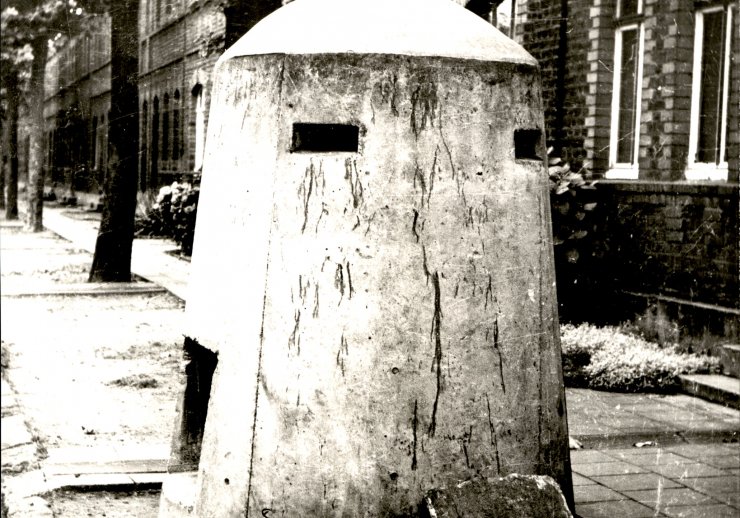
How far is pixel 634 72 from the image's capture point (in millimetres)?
9844

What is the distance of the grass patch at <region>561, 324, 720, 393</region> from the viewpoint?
7.55 m

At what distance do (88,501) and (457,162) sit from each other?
8.14 feet

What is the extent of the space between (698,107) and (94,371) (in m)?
5.51

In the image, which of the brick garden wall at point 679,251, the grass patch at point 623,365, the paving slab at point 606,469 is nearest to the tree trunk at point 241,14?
the grass patch at point 623,365

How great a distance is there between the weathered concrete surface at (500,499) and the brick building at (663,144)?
5.27 metres

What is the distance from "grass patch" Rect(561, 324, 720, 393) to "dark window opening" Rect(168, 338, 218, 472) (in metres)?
4.37

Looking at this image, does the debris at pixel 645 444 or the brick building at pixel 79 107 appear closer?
the debris at pixel 645 444

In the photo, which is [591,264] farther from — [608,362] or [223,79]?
[223,79]

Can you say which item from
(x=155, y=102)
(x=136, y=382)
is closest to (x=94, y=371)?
(x=136, y=382)

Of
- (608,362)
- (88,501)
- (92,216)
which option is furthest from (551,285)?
(92,216)

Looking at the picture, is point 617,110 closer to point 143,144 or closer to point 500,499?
point 500,499

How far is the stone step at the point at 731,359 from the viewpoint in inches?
299

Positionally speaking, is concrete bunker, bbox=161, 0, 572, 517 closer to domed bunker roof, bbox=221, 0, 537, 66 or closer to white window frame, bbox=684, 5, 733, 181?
domed bunker roof, bbox=221, 0, 537, 66

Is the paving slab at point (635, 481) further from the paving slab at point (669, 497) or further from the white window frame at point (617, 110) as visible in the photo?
the white window frame at point (617, 110)
